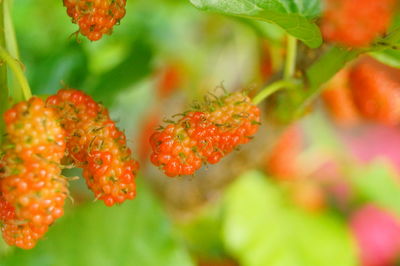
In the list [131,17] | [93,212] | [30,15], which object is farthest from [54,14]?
[93,212]

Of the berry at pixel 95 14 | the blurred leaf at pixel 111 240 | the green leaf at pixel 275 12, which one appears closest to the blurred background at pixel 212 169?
the blurred leaf at pixel 111 240

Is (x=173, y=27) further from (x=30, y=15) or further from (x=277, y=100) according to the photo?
(x=277, y=100)

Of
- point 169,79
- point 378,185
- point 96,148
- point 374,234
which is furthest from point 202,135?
point 169,79

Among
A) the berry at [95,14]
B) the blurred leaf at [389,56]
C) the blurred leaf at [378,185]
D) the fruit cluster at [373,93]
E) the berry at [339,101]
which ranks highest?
the berry at [95,14]

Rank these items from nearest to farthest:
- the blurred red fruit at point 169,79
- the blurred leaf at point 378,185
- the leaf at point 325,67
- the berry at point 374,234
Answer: the leaf at point 325,67, the blurred leaf at point 378,185, the berry at point 374,234, the blurred red fruit at point 169,79

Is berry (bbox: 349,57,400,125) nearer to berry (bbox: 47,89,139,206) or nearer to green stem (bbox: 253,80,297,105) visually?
green stem (bbox: 253,80,297,105)

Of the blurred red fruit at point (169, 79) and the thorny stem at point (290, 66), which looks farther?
the blurred red fruit at point (169, 79)

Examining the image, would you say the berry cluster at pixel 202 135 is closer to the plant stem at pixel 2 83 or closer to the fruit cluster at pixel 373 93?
the plant stem at pixel 2 83
